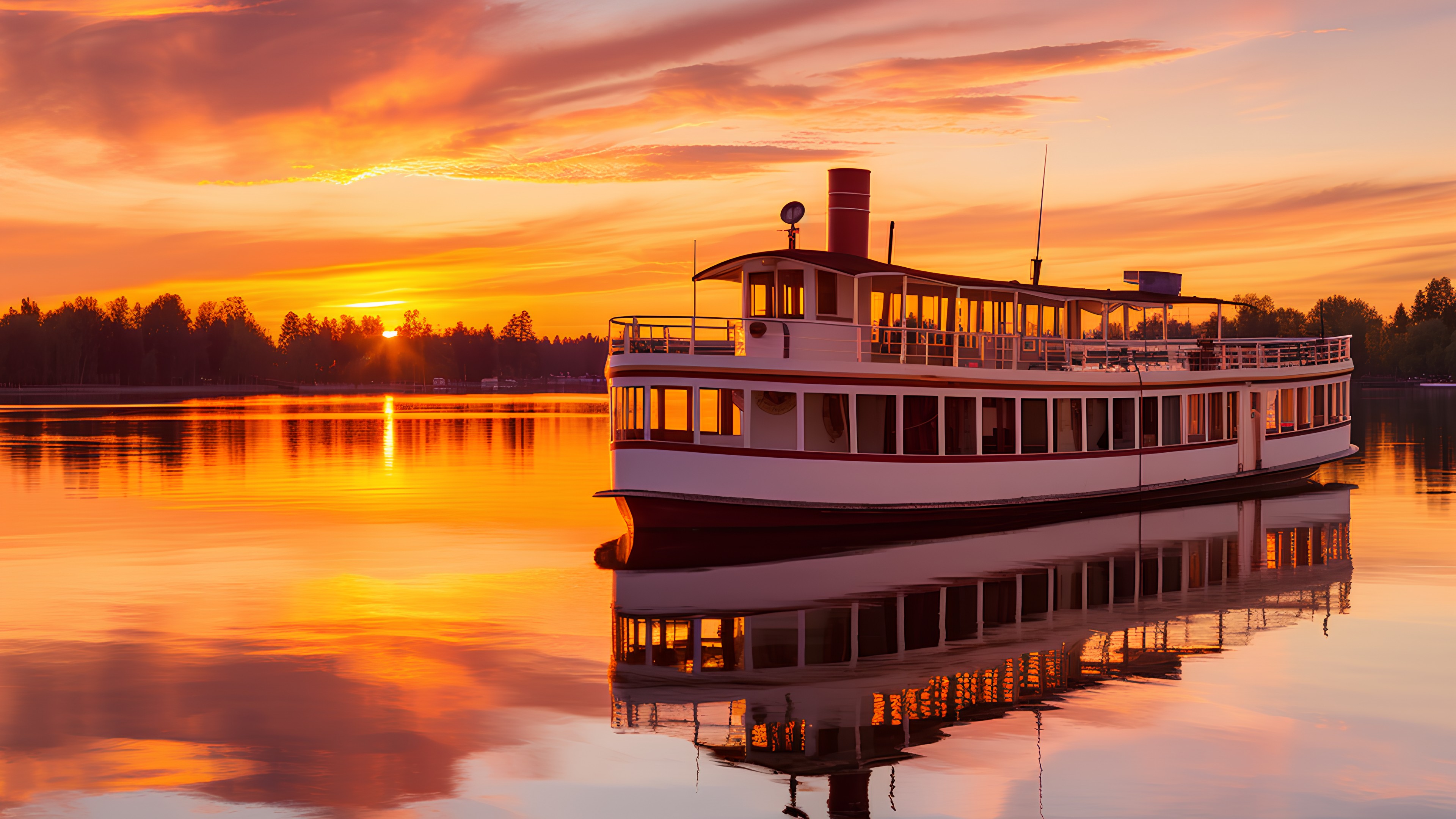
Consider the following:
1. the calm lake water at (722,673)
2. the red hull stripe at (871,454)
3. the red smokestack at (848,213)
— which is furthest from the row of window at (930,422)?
the red smokestack at (848,213)

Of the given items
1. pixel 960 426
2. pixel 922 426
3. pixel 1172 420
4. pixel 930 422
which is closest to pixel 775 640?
pixel 922 426

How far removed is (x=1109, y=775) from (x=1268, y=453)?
31483 mm

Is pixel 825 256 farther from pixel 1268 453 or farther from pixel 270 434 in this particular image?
pixel 270 434

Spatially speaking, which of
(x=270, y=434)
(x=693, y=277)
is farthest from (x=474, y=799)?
(x=270, y=434)

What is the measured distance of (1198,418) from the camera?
36.2 m

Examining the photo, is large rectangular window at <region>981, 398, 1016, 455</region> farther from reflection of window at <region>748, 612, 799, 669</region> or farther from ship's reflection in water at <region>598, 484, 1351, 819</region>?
reflection of window at <region>748, 612, 799, 669</region>

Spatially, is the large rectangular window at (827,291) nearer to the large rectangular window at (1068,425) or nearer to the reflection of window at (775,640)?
the large rectangular window at (1068,425)

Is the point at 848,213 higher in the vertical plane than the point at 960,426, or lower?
higher

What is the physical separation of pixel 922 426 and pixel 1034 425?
14.1 feet

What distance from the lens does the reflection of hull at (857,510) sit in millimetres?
25797

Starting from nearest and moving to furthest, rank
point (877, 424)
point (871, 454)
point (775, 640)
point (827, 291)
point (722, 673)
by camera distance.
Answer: point (722, 673) → point (775, 640) → point (871, 454) → point (877, 424) → point (827, 291)

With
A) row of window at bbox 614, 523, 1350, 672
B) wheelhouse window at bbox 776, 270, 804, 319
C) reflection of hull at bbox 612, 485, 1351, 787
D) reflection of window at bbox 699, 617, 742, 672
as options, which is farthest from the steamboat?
reflection of window at bbox 699, 617, 742, 672

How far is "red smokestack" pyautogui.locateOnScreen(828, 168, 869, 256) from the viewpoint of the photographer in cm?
3256

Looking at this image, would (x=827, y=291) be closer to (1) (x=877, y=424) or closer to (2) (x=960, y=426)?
(1) (x=877, y=424)
